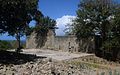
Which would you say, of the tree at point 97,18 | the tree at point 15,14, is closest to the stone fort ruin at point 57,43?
the tree at point 97,18

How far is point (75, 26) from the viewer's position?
38.6 meters

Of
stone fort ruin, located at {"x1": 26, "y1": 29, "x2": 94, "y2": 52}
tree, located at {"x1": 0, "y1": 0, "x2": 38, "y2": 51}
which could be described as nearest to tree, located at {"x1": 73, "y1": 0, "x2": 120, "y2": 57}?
stone fort ruin, located at {"x1": 26, "y1": 29, "x2": 94, "y2": 52}

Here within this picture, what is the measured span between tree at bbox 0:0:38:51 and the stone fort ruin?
14616 mm

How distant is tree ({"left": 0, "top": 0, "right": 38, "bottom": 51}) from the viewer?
23.6 metres

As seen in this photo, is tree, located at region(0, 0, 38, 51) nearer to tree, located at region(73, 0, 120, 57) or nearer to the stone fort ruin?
tree, located at region(73, 0, 120, 57)

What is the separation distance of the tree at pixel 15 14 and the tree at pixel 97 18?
39.0 feet

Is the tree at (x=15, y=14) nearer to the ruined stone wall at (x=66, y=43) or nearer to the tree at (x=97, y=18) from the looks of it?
the tree at (x=97, y=18)

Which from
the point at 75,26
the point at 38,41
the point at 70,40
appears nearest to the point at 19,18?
the point at 75,26

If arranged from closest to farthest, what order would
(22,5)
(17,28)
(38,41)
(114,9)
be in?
1. (22,5)
2. (17,28)
3. (114,9)
4. (38,41)

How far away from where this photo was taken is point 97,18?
3800 centimetres

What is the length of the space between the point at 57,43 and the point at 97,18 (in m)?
7.66

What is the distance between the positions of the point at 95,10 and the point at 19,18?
1455 cm

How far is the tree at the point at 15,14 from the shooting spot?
2359 centimetres

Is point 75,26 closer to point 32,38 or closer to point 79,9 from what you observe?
point 79,9
